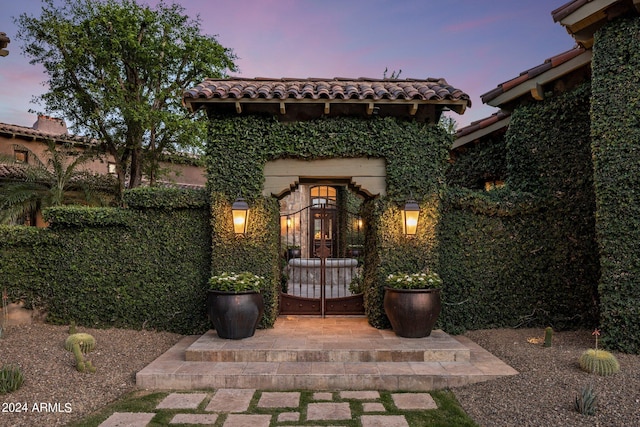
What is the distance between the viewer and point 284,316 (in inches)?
296

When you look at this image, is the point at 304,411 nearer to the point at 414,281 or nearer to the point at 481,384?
the point at 481,384

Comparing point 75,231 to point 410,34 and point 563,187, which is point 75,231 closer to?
point 563,187

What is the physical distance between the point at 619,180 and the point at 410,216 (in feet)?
9.59

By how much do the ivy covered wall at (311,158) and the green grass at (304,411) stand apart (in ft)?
7.45

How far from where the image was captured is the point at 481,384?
15.3 feet

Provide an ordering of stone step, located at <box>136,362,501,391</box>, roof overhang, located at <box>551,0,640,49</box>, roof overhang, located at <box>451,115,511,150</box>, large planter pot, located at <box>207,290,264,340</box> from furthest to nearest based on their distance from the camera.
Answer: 1. roof overhang, located at <box>451,115,511,150</box>
2. large planter pot, located at <box>207,290,264,340</box>
3. roof overhang, located at <box>551,0,640,49</box>
4. stone step, located at <box>136,362,501,391</box>

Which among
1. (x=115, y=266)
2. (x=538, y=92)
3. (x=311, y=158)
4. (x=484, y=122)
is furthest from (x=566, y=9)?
(x=115, y=266)

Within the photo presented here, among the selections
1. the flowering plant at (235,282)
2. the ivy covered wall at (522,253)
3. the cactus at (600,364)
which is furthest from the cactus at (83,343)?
the cactus at (600,364)

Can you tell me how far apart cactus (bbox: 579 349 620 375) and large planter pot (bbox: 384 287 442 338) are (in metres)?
1.96

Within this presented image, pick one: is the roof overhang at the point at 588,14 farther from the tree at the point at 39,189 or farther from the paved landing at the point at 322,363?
the tree at the point at 39,189

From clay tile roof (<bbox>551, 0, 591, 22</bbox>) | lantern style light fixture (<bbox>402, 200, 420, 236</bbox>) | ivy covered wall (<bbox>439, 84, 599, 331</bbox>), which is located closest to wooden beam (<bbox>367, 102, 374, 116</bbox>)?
lantern style light fixture (<bbox>402, 200, 420, 236</bbox>)

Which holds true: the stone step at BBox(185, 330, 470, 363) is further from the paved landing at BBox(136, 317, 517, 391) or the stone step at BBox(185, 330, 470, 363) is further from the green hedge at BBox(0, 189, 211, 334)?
the green hedge at BBox(0, 189, 211, 334)

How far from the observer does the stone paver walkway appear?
3.82 meters

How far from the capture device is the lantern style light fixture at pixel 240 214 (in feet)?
20.8
